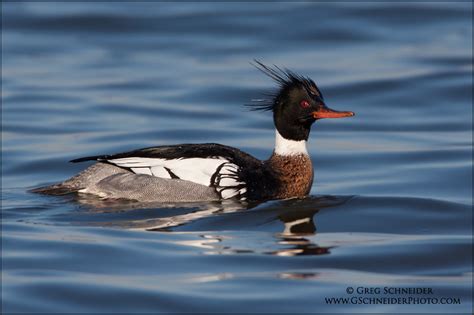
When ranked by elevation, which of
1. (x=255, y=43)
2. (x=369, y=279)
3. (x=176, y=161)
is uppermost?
(x=255, y=43)

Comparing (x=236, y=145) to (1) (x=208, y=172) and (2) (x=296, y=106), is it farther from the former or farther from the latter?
(1) (x=208, y=172)

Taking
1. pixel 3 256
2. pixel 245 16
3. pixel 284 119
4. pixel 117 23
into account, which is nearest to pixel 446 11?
pixel 245 16

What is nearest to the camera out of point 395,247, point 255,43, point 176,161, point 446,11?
point 395,247

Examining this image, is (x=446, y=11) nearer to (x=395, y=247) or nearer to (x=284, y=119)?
(x=284, y=119)

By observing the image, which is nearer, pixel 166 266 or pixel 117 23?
pixel 166 266

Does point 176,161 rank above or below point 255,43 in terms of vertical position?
below

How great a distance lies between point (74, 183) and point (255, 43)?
11142 millimetres

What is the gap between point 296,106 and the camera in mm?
11656

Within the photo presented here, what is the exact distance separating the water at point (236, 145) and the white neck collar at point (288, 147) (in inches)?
22.0

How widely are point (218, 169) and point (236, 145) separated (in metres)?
4.00

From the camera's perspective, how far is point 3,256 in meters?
9.44

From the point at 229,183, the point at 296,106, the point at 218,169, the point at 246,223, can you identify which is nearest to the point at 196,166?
the point at 218,169

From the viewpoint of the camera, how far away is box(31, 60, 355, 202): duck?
11383 millimetres

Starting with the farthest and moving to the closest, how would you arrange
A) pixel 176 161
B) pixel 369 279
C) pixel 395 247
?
pixel 176 161 → pixel 395 247 → pixel 369 279
